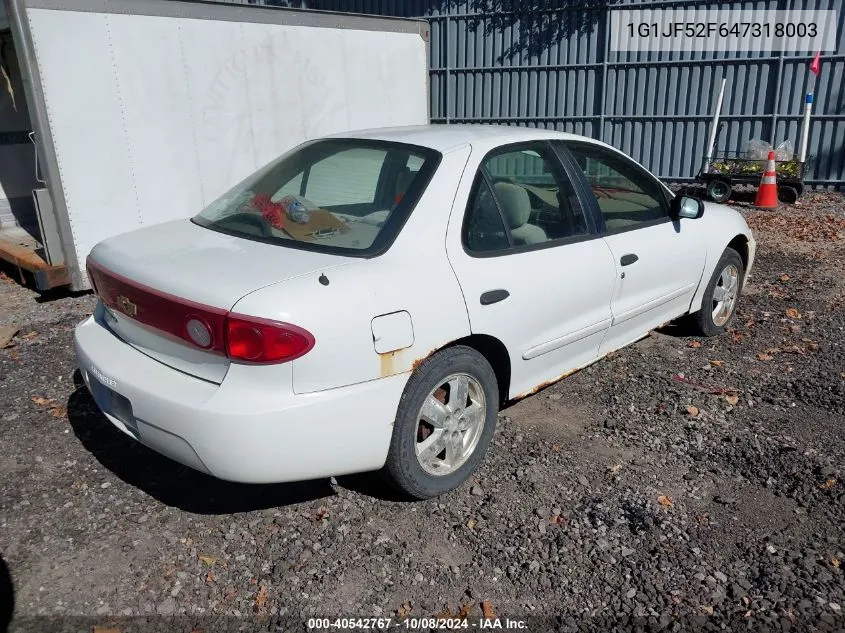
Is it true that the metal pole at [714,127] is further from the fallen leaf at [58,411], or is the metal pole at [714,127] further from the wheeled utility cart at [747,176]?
the fallen leaf at [58,411]

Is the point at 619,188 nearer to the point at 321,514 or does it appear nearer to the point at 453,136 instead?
the point at 453,136

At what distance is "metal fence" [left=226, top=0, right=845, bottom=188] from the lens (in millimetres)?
12562

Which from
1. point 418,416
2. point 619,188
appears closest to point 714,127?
point 619,188

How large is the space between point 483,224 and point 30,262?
4635 millimetres

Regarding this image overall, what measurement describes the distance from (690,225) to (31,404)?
427 cm

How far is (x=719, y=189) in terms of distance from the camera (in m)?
11.5

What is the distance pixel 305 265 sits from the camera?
2885 millimetres

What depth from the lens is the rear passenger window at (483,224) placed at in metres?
3.29

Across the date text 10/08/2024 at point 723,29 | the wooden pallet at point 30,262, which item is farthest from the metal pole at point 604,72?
the wooden pallet at point 30,262

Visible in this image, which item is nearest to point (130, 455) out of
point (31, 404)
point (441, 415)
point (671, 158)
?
point (31, 404)

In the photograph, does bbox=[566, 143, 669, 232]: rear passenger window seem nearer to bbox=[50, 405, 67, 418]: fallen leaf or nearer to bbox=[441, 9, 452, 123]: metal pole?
bbox=[50, 405, 67, 418]: fallen leaf

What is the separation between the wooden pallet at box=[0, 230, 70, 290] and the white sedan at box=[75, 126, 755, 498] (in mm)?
2986

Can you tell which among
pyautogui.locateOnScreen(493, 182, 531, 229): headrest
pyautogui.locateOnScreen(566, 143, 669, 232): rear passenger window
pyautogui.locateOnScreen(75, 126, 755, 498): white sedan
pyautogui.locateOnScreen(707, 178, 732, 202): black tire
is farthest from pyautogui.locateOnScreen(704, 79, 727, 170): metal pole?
pyautogui.locateOnScreen(493, 182, 531, 229): headrest

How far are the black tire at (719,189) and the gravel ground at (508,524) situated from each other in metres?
7.49
